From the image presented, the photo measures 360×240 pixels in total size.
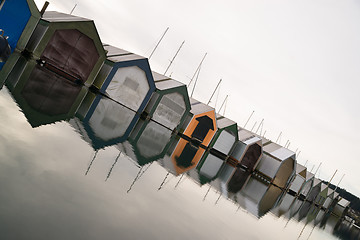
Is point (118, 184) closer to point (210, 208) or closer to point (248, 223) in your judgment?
point (210, 208)

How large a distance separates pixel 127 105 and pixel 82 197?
22.6 meters

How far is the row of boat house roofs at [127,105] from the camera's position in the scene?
11.1 meters

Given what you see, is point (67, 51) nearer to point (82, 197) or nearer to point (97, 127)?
point (97, 127)

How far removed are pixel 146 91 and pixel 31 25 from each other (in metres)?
10.4

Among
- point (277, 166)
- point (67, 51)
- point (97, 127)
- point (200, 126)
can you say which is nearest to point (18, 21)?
point (67, 51)

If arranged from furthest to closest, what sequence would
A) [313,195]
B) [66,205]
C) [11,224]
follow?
[313,195]
[66,205]
[11,224]

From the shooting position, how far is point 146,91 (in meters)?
26.5

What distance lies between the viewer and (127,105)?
2606cm

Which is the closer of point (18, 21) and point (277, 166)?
point (18, 21)

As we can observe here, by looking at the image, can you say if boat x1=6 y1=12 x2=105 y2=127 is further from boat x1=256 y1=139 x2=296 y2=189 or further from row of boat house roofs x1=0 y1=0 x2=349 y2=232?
boat x1=256 y1=139 x2=296 y2=189

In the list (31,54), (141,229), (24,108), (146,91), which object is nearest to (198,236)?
(141,229)

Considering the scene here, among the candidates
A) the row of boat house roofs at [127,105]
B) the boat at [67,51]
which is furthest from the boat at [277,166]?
the boat at [67,51]

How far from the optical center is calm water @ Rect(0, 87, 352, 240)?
2.97 metres

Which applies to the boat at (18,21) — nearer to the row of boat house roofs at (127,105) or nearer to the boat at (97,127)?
the row of boat house roofs at (127,105)
